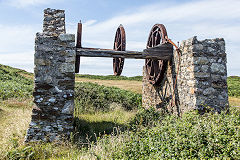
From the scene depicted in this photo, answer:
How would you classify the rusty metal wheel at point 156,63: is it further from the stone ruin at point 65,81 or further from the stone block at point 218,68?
the stone block at point 218,68

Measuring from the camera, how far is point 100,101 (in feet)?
35.0

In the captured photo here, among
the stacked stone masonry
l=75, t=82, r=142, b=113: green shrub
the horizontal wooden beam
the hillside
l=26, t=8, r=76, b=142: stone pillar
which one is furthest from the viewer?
l=75, t=82, r=142, b=113: green shrub

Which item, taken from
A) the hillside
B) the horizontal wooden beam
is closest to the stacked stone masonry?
the horizontal wooden beam

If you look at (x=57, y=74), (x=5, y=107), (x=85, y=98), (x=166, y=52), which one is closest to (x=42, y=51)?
(x=57, y=74)

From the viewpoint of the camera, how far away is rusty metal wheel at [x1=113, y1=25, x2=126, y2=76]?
7316 millimetres

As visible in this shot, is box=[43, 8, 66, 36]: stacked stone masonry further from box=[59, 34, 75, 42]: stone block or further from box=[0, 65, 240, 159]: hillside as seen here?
box=[0, 65, 240, 159]: hillside

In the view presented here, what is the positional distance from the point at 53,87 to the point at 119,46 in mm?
3176

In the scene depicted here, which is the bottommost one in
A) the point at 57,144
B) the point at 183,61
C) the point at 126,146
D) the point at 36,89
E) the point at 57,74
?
the point at 57,144

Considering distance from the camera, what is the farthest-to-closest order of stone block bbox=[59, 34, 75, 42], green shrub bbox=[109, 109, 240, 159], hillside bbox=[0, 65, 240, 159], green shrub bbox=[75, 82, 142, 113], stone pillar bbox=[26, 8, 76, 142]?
green shrub bbox=[75, 82, 142, 113] → stone block bbox=[59, 34, 75, 42] → stone pillar bbox=[26, 8, 76, 142] → hillside bbox=[0, 65, 240, 159] → green shrub bbox=[109, 109, 240, 159]

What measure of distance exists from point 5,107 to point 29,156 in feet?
23.0

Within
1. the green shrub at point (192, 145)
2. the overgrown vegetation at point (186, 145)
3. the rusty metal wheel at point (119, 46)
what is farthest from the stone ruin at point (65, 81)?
the rusty metal wheel at point (119, 46)

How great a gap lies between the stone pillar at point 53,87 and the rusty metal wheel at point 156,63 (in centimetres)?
334

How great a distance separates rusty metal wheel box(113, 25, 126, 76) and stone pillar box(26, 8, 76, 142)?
6.52 ft

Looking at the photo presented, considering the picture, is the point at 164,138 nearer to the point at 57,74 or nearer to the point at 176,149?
the point at 176,149
